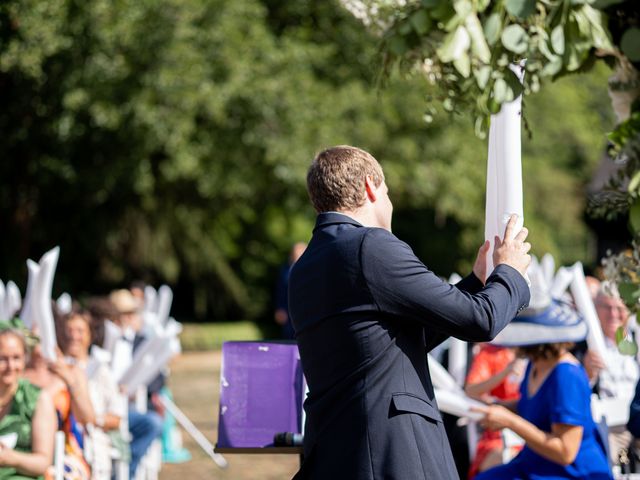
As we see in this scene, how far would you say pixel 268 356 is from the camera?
3752 millimetres

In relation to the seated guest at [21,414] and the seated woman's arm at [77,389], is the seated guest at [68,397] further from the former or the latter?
the seated guest at [21,414]

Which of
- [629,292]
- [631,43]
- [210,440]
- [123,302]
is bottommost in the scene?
[210,440]

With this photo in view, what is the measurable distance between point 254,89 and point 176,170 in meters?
1.80

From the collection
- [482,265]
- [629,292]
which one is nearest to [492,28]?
[629,292]

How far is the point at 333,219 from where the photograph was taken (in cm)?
288

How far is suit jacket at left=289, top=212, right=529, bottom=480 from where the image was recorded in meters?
2.71

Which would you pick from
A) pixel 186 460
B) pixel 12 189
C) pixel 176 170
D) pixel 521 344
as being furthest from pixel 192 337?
pixel 521 344

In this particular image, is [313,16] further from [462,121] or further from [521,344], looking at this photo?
[521,344]

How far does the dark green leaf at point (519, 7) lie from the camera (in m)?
1.94

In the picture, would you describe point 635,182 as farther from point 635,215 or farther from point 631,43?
point 631,43

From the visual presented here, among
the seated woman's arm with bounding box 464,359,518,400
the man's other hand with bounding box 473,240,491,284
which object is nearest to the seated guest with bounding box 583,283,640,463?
the seated woman's arm with bounding box 464,359,518,400

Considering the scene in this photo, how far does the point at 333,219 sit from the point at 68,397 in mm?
3054

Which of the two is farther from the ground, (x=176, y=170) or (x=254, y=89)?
(x=254, y=89)

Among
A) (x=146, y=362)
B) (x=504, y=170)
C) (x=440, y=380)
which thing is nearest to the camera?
(x=504, y=170)
